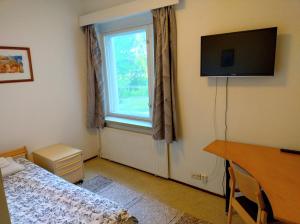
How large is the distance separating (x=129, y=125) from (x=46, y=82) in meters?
1.36

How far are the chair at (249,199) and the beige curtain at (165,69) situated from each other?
1058 millimetres

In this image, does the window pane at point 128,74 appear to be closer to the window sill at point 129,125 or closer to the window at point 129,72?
the window at point 129,72

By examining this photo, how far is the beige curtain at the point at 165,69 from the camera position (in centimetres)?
261

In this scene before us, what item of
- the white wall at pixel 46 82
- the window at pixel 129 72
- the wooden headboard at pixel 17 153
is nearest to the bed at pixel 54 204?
the wooden headboard at pixel 17 153

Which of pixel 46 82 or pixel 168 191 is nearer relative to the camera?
pixel 168 191

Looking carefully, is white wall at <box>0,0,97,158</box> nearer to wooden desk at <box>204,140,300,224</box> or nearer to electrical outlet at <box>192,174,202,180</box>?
electrical outlet at <box>192,174,202,180</box>

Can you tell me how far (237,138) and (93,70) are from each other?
2.39 metres

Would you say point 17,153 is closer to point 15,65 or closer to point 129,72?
point 15,65

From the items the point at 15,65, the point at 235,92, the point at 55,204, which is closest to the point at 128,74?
the point at 15,65

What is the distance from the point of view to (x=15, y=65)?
112 inches

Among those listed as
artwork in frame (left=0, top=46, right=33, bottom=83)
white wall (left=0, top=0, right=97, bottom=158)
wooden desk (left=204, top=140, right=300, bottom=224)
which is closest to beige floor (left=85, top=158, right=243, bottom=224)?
white wall (left=0, top=0, right=97, bottom=158)

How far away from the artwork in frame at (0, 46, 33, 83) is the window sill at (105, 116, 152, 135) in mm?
1329

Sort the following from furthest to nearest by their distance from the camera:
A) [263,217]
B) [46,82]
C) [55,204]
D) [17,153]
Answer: [46,82], [17,153], [55,204], [263,217]

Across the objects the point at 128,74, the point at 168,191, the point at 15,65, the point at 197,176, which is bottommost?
the point at 168,191
